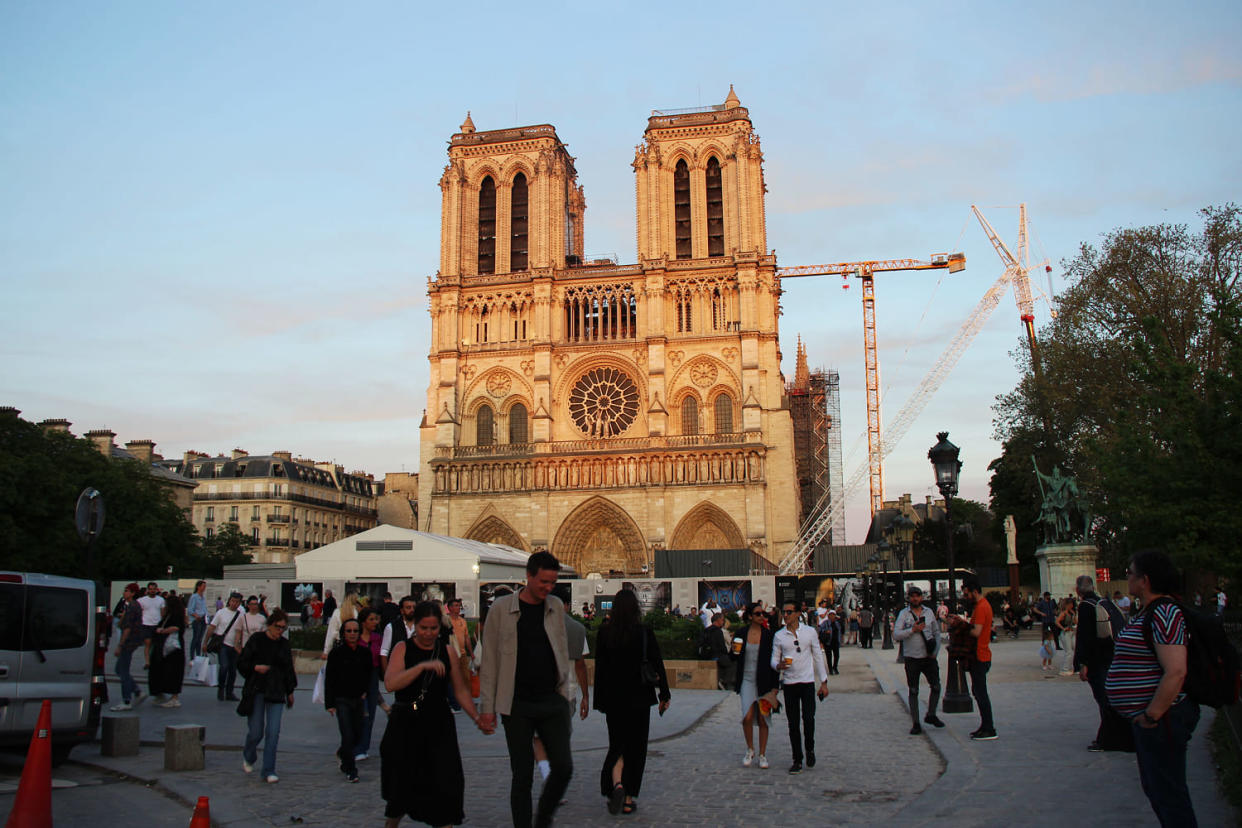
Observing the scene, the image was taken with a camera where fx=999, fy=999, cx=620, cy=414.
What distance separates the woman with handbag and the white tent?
64.0 feet

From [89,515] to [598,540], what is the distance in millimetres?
34790

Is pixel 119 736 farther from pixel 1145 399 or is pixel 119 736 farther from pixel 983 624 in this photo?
pixel 1145 399

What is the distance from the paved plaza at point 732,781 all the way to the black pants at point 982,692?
0.22 meters

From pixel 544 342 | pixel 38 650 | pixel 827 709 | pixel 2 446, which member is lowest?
pixel 827 709

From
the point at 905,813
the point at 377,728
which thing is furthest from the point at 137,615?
the point at 905,813

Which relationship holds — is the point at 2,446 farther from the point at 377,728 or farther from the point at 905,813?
the point at 905,813

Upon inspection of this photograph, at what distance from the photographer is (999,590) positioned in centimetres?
4150

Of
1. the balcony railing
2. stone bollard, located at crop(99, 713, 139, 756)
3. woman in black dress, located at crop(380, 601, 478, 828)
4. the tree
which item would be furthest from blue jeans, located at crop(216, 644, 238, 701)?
the balcony railing

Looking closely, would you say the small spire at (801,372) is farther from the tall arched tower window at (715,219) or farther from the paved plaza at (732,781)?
the paved plaza at (732,781)

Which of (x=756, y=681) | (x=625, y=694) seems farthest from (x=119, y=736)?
(x=756, y=681)

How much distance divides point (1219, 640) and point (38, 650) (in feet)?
27.5

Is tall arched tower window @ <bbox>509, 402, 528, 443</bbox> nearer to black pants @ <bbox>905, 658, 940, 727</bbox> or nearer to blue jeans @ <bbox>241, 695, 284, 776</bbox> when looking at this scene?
black pants @ <bbox>905, 658, 940, 727</bbox>

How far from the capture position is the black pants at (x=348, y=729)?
304 inches

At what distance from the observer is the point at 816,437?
6438 cm
